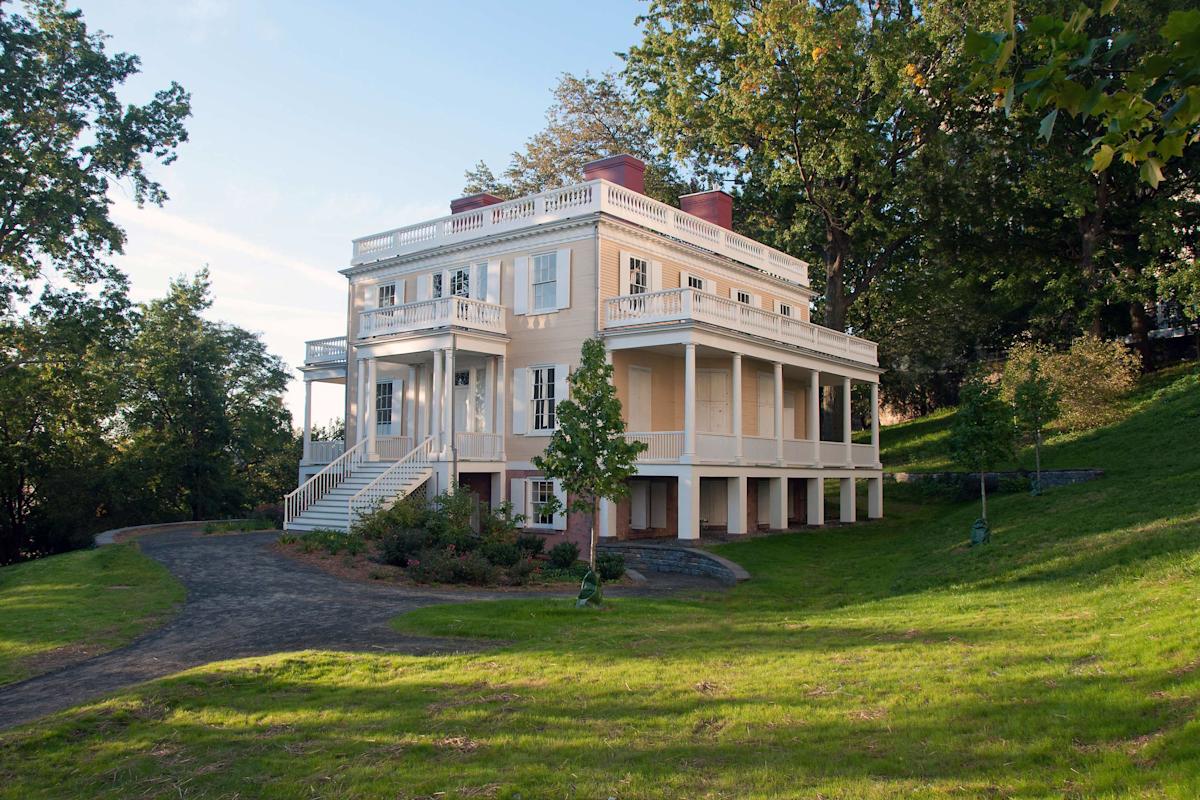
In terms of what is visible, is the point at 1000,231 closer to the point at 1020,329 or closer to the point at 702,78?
the point at 1020,329

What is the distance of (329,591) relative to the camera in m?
16.7

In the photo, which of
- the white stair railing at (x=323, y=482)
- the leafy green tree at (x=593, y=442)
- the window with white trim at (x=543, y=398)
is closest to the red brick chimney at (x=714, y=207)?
the window with white trim at (x=543, y=398)

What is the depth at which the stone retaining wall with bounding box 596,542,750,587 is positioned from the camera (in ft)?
64.7

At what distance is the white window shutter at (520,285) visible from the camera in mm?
26984

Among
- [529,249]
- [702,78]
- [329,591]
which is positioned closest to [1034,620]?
[329,591]

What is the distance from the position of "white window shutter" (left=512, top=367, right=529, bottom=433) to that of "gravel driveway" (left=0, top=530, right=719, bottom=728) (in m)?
8.17

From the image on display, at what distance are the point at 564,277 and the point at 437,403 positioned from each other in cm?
523

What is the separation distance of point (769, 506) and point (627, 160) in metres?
12.0

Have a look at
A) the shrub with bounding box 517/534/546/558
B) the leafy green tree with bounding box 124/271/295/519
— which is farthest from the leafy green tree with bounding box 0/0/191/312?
the shrub with bounding box 517/534/546/558

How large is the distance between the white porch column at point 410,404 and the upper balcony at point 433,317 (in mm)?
2378

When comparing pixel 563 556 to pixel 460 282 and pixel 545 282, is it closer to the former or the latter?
pixel 545 282

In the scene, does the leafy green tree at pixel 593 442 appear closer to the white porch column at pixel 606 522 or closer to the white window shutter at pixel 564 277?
the white porch column at pixel 606 522

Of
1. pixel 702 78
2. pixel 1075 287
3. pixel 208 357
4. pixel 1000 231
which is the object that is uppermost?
pixel 702 78

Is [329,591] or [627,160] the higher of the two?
[627,160]
